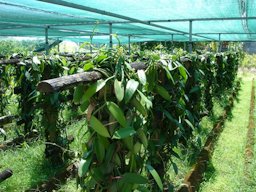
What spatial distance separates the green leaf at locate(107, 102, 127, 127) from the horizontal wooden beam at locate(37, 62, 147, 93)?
103 millimetres

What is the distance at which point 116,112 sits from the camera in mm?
1036

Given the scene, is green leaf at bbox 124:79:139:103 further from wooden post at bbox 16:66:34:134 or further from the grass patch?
wooden post at bbox 16:66:34:134

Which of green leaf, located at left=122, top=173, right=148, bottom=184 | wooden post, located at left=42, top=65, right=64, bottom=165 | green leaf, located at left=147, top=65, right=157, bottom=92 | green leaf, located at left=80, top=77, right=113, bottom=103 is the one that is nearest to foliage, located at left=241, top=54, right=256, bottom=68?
wooden post, located at left=42, top=65, right=64, bottom=165

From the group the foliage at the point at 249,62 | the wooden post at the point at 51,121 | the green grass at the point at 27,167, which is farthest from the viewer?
the foliage at the point at 249,62

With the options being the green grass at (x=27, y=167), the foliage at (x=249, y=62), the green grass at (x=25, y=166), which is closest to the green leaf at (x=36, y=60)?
the green grass at (x=27, y=167)

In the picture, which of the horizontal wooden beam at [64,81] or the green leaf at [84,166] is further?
the green leaf at [84,166]

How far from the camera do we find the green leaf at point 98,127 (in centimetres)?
104

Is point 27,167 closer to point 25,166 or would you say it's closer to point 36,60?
point 25,166

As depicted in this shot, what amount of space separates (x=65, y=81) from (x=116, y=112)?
0.69 ft

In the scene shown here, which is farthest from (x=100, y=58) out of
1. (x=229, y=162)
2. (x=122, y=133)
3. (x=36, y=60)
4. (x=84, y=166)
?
(x=229, y=162)

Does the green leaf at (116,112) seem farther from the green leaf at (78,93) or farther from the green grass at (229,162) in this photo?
the green grass at (229,162)

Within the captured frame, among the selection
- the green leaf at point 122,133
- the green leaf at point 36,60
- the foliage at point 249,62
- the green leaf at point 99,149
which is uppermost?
the green leaf at point 36,60

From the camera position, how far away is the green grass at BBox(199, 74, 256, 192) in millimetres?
2420

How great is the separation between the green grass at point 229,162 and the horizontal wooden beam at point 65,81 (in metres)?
1.67
